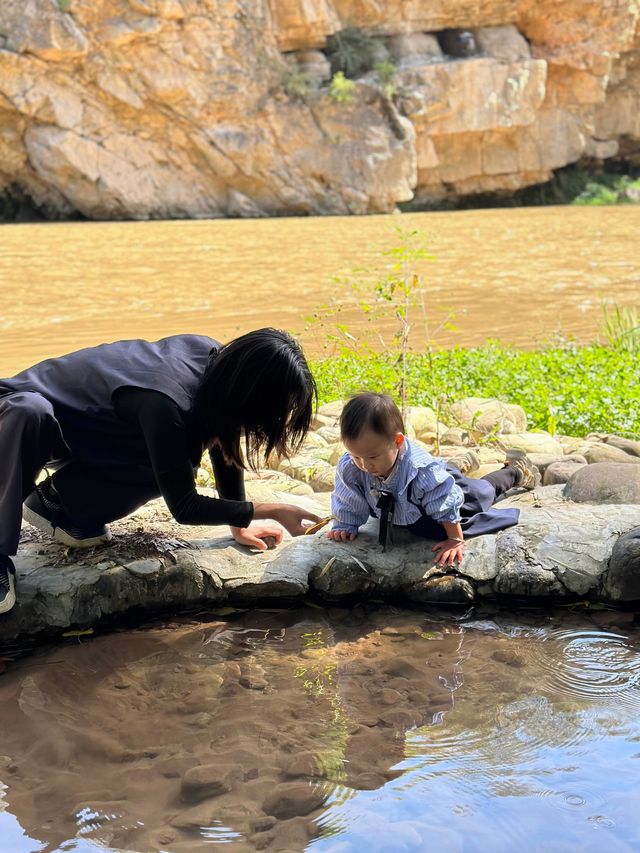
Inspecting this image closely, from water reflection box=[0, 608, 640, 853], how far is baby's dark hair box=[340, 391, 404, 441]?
0.69 metres

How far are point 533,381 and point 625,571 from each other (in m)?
3.23

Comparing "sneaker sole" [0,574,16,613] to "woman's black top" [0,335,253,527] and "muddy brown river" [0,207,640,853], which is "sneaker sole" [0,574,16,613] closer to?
"muddy brown river" [0,207,640,853]

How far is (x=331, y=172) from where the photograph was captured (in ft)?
90.1

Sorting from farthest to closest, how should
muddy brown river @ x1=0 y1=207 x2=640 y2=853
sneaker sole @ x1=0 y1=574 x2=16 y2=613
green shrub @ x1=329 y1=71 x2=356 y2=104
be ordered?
1. green shrub @ x1=329 y1=71 x2=356 y2=104
2. sneaker sole @ x1=0 y1=574 x2=16 y2=613
3. muddy brown river @ x1=0 y1=207 x2=640 y2=853

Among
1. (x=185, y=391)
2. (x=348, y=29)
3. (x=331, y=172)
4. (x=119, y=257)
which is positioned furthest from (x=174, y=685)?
(x=348, y=29)

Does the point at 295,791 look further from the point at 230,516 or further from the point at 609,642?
the point at 609,642

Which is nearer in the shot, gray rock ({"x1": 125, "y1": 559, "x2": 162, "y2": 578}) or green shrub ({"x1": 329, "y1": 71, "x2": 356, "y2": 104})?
gray rock ({"x1": 125, "y1": 559, "x2": 162, "y2": 578})

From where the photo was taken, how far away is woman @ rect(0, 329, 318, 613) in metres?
2.73

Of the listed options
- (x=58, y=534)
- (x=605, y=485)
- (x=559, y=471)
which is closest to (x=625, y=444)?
(x=559, y=471)

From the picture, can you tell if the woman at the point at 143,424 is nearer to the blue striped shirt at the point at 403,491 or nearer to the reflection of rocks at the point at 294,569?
the reflection of rocks at the point at 294,569

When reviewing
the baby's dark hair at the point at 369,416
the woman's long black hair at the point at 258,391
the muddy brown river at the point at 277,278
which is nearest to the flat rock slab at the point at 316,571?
the baby's dark hair at the point at 369,416

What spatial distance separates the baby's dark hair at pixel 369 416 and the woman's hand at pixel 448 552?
1.66 feet

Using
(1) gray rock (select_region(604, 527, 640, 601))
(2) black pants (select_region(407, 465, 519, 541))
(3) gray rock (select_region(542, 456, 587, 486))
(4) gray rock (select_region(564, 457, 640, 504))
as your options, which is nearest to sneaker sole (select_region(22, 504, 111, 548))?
(2) black pants (select_region(407, 465, 519, 541))

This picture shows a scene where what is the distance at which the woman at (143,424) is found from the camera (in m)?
2.73
